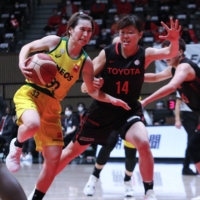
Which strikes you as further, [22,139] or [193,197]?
[193,197]

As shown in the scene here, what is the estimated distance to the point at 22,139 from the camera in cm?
444

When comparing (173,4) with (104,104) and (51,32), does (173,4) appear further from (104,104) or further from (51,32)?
(104,104)

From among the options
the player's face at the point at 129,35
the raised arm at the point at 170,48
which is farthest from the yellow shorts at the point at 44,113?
the raised arm at the point at 170,48

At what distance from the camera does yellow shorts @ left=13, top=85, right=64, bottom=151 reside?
4.49m

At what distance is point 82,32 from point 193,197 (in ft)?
8.40

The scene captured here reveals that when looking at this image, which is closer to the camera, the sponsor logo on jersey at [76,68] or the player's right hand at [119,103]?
the sponsor logo on jersey at [76,68]

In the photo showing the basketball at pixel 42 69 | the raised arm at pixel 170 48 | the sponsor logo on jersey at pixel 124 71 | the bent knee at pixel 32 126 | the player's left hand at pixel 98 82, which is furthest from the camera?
the sponsor logo on jersey at pixel 124 71

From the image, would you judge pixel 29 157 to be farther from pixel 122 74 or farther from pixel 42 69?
pixel 42 69

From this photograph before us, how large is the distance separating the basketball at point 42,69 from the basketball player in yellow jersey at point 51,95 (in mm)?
83

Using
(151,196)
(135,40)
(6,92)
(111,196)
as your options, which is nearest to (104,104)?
(135,40)

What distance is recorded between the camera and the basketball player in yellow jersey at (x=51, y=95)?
4480mm

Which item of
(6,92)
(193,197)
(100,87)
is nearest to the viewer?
(100,87)

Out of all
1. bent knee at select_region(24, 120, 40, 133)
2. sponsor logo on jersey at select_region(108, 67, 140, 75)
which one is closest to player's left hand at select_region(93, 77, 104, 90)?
sponsor logo on jersey at select_region(108, 67, 140, 75)

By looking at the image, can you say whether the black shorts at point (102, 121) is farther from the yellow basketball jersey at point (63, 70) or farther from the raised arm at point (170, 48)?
the yellow basketball jersey at point (63, 70)
